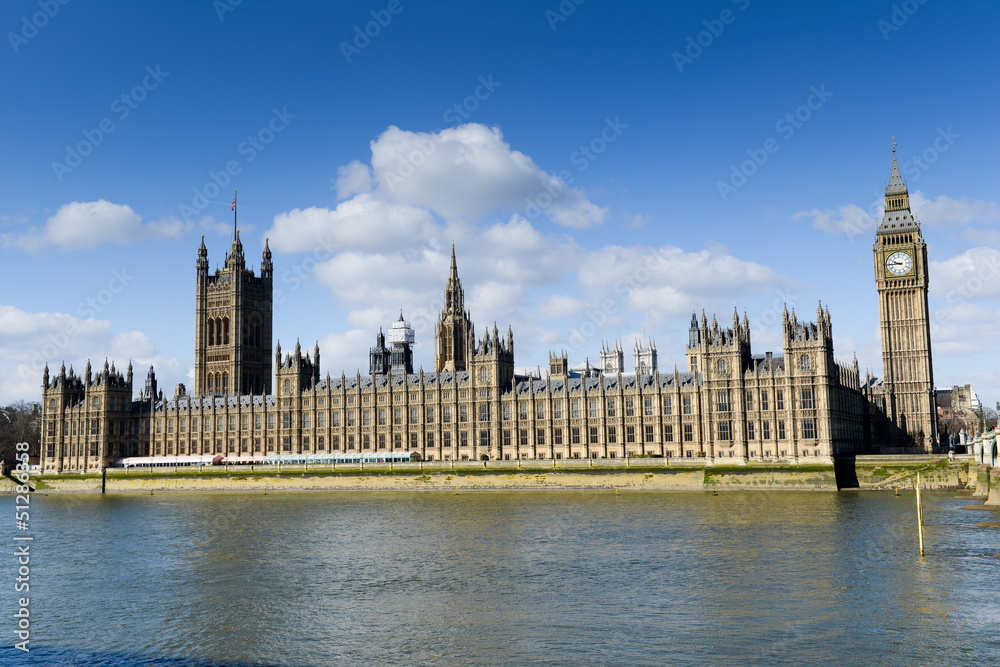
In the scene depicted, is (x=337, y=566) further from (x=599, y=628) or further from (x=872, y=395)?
(x=872, y=395)

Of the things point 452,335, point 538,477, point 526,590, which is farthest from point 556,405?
point 526,590

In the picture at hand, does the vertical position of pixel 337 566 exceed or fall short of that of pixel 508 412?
it falls short

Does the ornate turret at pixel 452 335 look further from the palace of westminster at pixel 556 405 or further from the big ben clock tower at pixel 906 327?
the big ben clock tower at pixel 906 327

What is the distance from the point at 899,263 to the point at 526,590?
109 metres

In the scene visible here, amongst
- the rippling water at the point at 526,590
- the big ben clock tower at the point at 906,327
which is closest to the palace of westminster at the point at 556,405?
the big ben clock tower at the point at 906,327

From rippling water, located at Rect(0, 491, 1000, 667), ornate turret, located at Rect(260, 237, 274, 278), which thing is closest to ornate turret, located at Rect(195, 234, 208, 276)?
ornate turret, located at Rect(260, 237, 274, 278)

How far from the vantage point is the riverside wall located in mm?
101438

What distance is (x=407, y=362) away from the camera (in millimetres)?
184625

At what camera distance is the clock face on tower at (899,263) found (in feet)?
443

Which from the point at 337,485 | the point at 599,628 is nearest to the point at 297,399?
the point at 337,485

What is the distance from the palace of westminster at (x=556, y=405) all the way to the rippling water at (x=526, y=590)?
3067 cm

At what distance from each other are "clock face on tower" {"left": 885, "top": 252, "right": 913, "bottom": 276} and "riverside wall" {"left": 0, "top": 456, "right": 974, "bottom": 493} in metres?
41.5

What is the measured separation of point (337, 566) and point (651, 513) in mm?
33033

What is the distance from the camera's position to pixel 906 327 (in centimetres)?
13375
